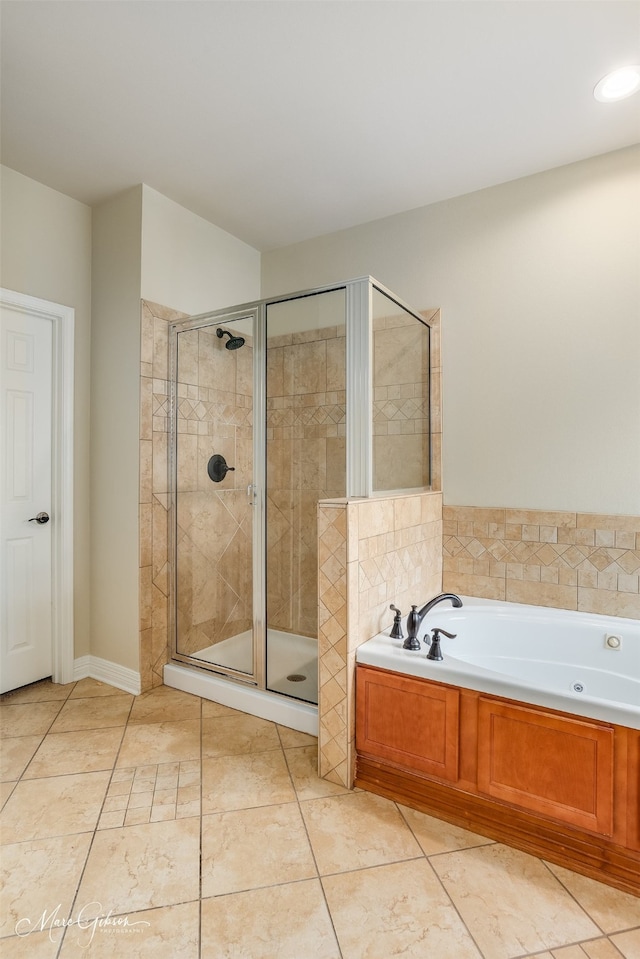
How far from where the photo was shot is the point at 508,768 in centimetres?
168

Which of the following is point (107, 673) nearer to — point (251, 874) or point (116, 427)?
point (116, 427)

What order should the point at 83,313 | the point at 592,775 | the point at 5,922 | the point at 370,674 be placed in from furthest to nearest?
the point at 83,313, the point at 370,674, the point at 592,775, the point at 5,922

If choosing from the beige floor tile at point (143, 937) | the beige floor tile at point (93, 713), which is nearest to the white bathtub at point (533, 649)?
the beige floor tile at point (143, 937)

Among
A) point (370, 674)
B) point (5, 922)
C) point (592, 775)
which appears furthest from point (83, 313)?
point (592, 775)

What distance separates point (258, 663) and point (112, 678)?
0.94m

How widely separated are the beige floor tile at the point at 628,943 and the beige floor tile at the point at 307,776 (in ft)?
3.02

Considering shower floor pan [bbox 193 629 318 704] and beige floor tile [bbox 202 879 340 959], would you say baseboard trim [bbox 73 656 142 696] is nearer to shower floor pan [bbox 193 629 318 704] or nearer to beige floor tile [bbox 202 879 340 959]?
shower floor pan [bbox 193 629 318 704]

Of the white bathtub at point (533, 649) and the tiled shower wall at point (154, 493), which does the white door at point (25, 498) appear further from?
the white bathtub at point (533, 649)

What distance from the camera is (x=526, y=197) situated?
2.63 meters

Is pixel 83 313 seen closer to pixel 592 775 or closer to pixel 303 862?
pixel 303 862

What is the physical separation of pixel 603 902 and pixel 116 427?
2.86 m

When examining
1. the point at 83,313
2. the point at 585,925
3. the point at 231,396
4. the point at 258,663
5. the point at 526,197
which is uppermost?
the point at 526,197

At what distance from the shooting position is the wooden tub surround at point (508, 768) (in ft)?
4.98

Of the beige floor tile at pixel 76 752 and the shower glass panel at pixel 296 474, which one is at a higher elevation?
the shower glass panel at pixel 296 474
